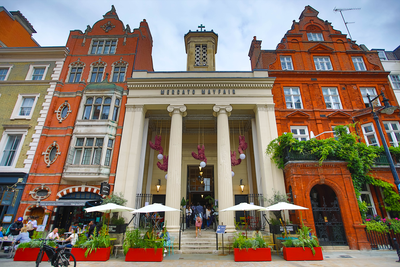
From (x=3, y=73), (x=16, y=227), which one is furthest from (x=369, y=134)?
(x=3, y=73)

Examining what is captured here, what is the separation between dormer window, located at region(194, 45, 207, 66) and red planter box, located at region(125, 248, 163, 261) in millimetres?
19181

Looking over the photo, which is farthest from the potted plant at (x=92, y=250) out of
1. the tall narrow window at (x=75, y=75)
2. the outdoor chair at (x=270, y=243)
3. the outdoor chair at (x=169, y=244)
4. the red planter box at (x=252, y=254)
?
the tall narrow window at (x=75, y=75)

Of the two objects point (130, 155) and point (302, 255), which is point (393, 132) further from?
point (130, 155)

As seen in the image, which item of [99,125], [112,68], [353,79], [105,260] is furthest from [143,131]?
[353,79]

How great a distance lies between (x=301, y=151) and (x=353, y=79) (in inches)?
439

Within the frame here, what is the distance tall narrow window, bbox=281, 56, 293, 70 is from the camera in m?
19.7

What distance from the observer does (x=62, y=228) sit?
1507cm

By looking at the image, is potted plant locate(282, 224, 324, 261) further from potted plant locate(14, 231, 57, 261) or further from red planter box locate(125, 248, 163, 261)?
potted plant locate(14, 231, 57, 261)

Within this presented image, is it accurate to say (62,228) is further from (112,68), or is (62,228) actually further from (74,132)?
(112,68)

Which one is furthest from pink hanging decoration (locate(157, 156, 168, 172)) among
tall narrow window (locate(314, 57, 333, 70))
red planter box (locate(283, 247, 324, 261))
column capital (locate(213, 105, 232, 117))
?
tall narrow window (locate(314, 57, 333, 70))

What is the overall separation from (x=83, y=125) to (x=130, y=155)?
507 centimetres

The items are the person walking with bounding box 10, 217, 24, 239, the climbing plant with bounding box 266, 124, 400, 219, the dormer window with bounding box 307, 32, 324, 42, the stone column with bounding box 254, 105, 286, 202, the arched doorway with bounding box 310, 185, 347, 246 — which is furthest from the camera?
the dormer window with bounding box 307, 32, 324, 42

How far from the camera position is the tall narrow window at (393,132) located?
52.5 feet

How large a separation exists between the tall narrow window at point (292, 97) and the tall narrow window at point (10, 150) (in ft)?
77.0
